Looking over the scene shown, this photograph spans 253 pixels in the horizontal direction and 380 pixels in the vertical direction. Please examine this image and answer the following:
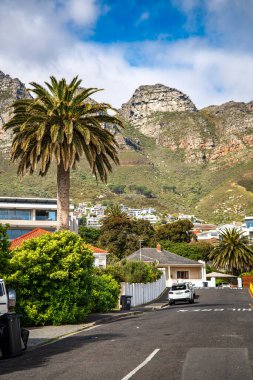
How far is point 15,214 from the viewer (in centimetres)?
7625

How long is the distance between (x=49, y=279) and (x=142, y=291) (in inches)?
876

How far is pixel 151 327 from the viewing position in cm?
2180

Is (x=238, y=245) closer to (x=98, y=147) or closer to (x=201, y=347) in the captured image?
(x=98, y=147)

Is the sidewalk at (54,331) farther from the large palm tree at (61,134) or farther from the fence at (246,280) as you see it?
the fence at (246,280)

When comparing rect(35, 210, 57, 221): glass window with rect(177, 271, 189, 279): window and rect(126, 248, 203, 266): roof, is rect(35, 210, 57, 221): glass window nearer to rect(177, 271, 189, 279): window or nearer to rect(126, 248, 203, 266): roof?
rect(126, 248, 203, 266): roof

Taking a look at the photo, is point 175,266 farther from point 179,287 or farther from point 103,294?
point 103,294

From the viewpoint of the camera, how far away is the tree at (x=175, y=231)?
116625 millimetres

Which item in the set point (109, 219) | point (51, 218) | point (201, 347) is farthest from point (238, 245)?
point (201, 347)

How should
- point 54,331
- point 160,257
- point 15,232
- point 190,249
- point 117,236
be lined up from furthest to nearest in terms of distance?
point 190,249, point 117,236, point 160,257, point 15,232, point 54,331

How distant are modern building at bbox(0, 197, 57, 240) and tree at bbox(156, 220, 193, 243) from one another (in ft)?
138

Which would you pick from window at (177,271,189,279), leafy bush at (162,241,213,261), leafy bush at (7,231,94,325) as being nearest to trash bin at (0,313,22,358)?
leafy bush at (7,231,94,325)

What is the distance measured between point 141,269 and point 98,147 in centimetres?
2112

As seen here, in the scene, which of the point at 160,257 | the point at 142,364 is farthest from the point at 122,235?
the point at 142,364

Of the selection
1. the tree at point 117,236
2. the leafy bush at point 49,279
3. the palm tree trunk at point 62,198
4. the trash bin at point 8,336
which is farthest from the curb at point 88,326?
the tree at point 117,236
